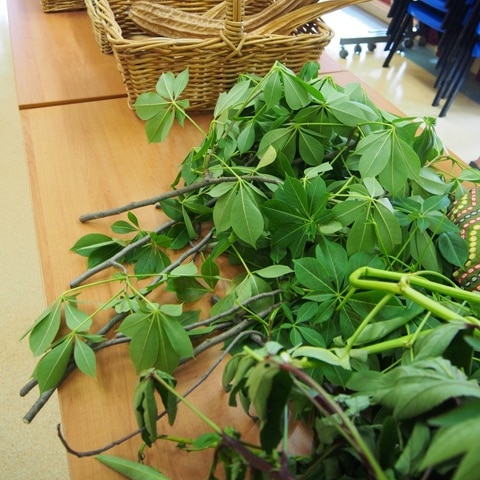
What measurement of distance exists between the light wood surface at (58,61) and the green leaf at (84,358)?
2.35 ft

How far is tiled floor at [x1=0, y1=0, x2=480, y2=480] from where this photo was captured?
1153mm

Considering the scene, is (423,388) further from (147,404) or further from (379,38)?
(379,38)

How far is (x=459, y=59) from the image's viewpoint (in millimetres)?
2412

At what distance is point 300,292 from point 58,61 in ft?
3.29

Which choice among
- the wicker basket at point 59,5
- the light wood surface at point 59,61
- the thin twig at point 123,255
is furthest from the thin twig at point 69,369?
the wicker basket at point 59,5

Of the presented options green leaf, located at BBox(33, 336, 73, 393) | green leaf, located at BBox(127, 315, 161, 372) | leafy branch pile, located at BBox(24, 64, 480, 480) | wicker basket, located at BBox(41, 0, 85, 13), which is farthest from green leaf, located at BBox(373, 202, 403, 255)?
wicker basket, located at BBox(41, 0, 85, 13)

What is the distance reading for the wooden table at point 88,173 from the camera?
54 centimetres

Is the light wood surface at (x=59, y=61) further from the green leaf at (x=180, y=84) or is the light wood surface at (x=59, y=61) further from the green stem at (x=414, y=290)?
the green stem at (x=414, y=290)

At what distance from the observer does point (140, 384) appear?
430 mm

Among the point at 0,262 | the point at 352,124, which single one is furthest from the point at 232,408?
the point at 0,262

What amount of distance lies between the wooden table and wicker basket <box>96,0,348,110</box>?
11 centimetres

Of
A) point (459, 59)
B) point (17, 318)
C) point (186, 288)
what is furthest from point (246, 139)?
point (459, 59)

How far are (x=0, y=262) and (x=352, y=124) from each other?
1.37 meters

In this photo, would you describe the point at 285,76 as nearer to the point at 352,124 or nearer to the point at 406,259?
the point at 352,124
